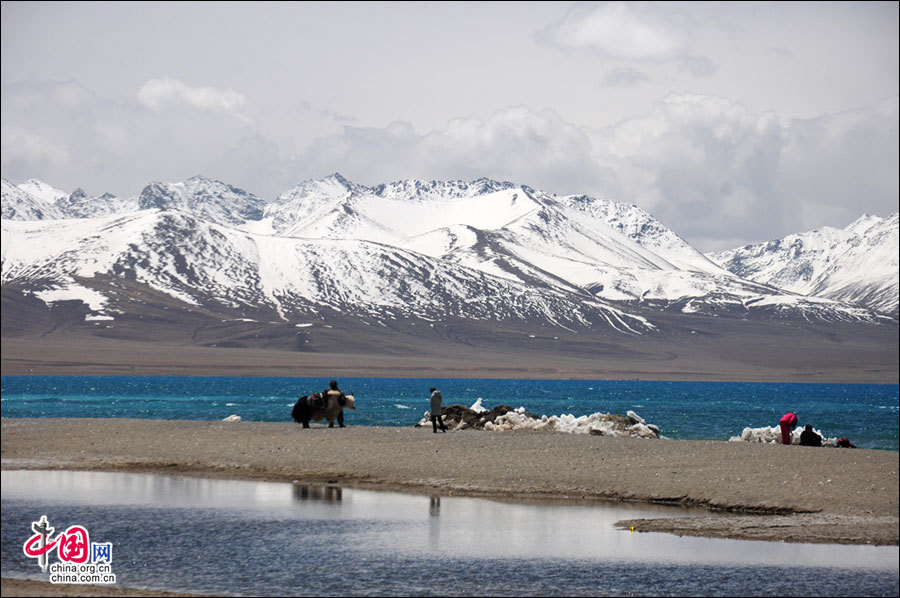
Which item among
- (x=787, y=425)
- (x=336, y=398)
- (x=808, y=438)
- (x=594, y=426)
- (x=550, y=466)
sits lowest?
(x=550, y=466)

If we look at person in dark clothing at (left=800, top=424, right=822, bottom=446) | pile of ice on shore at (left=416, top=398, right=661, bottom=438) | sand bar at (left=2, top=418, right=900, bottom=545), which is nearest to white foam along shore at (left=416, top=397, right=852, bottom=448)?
pile of ice on shore at (left=416, top=398, right=661, bottom=438)

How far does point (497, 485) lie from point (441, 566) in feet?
37.4

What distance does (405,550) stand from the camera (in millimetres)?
22156

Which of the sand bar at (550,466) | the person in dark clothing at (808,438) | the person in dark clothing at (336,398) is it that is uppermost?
the person in dark clothing at (336,398)

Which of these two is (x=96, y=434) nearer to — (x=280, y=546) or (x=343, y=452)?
(x=343, y=452)

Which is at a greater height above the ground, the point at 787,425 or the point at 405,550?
the point at 787,425

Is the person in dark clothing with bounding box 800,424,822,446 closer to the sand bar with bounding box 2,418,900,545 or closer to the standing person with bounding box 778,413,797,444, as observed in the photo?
the standing person with bounding box 778,413,797,444

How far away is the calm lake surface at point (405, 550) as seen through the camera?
62.8ft

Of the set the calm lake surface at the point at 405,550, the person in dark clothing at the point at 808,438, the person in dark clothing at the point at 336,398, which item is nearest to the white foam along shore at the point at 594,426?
the person in dark clothing at the point at 808,438

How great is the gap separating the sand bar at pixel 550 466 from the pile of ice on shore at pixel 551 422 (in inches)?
201

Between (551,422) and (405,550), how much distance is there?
2814 centimetres

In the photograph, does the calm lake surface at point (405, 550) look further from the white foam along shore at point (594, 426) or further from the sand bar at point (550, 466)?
the white foam along shore at point (594, 426)

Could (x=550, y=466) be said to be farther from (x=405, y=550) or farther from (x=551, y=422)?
(x=551, y=422)

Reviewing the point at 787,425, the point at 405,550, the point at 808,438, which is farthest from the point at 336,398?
the point at 405,550
